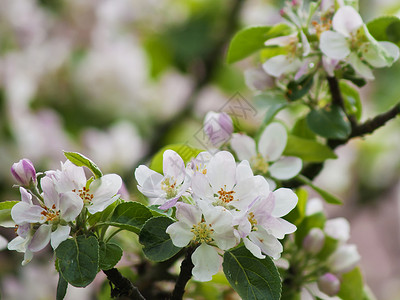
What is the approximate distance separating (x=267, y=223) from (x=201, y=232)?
0.06 m

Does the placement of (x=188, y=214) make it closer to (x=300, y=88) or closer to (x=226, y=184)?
(x=226, y=184)

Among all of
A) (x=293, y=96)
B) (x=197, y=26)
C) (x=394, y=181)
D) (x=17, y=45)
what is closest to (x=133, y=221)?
(x=293, y=96)

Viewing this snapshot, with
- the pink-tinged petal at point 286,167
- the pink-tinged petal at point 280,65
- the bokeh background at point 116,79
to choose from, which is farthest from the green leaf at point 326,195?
the bokeh background at point 116,79

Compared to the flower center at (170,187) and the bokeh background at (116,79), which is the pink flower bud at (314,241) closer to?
the flower center at (170,187)

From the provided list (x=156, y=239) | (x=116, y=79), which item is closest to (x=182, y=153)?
(x=156, y=239)

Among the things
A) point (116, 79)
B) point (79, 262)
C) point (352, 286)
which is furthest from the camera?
point (116, 79)

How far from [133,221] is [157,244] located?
0.04m

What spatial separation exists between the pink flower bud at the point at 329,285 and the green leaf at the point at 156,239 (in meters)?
0.26

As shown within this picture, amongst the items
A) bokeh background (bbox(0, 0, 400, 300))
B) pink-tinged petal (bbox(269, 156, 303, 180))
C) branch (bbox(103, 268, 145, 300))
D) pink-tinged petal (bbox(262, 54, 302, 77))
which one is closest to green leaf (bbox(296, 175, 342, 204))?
pink-tinged petal (bbox(269, 156, 303, 180))

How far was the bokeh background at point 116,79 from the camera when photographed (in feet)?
4.81

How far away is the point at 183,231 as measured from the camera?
498 mm

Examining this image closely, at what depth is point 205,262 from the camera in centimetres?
50

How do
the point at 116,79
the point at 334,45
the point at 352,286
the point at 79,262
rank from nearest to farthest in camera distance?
the point at 79,262 < the point at 334,45 < the point at 352,286 < the point at 116,79

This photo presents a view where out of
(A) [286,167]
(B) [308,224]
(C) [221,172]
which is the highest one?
(C) [221,172]
